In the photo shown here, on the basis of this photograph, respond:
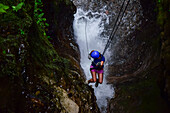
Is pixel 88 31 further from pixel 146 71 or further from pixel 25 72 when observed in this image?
pixel 25 72

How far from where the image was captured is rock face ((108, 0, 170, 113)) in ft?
16.6

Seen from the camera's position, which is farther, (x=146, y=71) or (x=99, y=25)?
(x=99, y=25)

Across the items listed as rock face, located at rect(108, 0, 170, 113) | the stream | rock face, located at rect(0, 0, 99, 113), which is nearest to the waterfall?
the stream

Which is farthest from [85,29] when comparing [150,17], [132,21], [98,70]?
[98,70]

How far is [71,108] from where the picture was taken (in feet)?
12.2

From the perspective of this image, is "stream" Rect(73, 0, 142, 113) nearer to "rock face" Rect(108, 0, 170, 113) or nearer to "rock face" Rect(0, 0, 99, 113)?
"rock face" Rect(108, 0, 170, 113)

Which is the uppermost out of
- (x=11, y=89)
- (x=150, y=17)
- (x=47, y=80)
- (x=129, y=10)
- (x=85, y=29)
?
(x=129, y=10)

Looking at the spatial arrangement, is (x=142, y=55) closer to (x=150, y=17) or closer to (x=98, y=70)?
(x=150, y=17)

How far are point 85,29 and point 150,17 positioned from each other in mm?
4355

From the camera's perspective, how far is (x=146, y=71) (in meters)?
6.79

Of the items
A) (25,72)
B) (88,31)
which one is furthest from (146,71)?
(25,72)

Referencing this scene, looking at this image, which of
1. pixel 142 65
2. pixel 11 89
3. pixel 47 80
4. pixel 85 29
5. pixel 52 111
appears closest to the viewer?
pixel 11 89

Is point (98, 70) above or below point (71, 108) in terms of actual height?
above

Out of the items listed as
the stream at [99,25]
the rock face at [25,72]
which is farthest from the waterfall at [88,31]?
the rock face at [25,72]
